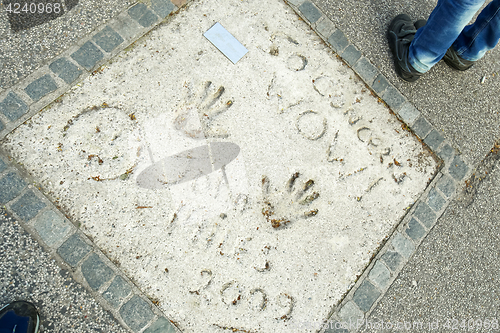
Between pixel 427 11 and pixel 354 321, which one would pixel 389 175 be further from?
pixel 427 11

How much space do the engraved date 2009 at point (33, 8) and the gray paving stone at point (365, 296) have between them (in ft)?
8.77

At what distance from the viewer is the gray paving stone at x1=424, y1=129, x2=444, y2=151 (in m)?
2.18

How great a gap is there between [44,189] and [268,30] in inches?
69.0

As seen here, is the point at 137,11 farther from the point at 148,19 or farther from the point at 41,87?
the point at 41,87

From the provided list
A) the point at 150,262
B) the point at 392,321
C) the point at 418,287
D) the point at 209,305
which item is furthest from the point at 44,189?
the point at 418,287

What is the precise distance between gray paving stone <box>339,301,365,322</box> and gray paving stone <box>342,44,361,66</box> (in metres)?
1.66

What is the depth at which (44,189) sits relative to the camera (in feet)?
5.73

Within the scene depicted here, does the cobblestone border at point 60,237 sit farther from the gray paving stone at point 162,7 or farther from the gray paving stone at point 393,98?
the gray paving stone at point 393,98

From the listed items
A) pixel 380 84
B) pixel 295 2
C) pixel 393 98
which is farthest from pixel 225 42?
pixel 393 98

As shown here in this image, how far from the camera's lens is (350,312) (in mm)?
1919

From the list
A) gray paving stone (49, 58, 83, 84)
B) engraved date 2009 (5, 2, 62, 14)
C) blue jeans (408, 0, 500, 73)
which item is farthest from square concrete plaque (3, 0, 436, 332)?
engraved date 2009 (5, 2, 62, 14)

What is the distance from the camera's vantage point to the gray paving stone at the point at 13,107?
1.78m

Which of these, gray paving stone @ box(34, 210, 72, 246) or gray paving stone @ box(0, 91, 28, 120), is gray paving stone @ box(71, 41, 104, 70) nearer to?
gray paving stone @ box(0, 91, 28, 120)

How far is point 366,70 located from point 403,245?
1263mm
